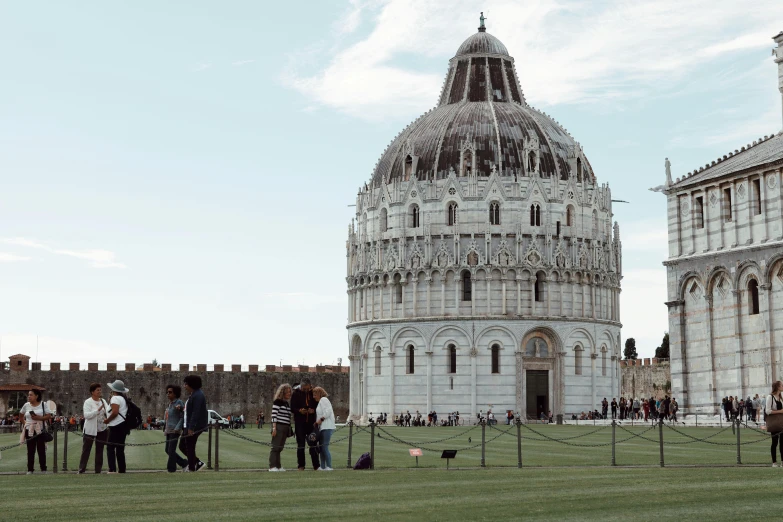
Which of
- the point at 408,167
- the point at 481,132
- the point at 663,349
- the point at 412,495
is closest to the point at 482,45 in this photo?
the point at 481,132

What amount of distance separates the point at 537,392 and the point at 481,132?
18374 mm

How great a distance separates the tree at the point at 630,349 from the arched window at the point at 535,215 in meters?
41.5

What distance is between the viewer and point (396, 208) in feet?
276

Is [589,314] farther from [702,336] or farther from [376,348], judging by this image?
[702,336]

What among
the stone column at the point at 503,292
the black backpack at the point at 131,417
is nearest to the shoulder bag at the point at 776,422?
the black backpack at the point at 131,417

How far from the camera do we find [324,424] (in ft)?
78.3

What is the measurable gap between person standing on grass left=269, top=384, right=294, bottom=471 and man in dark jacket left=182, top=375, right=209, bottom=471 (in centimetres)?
140

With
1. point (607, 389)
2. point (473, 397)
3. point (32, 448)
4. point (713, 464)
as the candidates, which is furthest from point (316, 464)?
point (607, 389)

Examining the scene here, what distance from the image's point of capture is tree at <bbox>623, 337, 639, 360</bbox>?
120 meters

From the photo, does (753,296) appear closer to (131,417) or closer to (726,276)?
(726,276)

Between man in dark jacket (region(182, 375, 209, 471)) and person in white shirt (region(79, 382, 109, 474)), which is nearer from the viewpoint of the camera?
man in dark jacket (region(182, 375, 209, 471))

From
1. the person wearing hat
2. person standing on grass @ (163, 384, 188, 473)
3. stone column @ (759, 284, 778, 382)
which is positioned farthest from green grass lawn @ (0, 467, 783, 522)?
stone column @ (759, 284, 778, 382)

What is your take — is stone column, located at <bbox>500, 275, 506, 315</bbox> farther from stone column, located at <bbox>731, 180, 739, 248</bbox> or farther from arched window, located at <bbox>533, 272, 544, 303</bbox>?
stone column, located at <bbox>731, 180, 739, 248</bbox>

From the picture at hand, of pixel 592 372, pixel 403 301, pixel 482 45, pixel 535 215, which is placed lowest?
pixel 592 372
